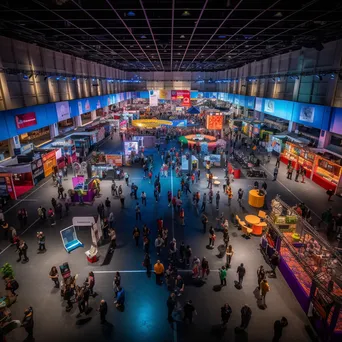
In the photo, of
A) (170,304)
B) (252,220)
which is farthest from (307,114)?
(170,304)

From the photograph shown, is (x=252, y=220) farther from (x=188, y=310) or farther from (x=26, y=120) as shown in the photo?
(x=26, y=120)

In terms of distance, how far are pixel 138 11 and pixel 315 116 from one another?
19.2 meters

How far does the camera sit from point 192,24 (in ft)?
55.4

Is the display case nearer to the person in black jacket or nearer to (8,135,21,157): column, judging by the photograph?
the person in black jacket

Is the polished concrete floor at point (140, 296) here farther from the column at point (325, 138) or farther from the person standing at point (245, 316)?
the column at point (325, 138)

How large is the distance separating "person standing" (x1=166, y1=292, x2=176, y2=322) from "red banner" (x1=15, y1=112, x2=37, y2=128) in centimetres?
2037

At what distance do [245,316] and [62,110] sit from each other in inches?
1169

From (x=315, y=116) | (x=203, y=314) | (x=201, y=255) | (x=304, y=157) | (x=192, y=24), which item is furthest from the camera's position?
(x=304, y=157)

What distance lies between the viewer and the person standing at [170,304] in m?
9.75

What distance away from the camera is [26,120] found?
23.2 m

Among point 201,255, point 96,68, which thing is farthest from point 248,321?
point 96,68

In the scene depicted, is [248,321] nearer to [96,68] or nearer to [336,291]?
[336,291]

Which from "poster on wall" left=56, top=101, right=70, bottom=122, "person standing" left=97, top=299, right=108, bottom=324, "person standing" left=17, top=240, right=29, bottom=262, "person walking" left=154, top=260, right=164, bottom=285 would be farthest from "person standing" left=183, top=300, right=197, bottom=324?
"poster on wall" left=56, top=101, right=70, bottom=122

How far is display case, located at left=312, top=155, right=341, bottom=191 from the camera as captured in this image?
2188cm
